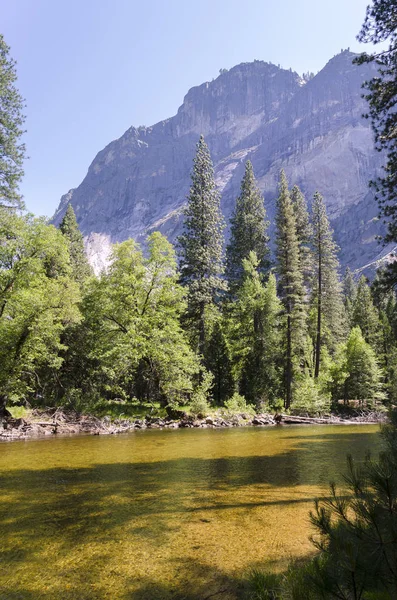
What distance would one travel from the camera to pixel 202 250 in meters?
33.5

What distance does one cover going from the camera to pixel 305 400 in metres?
29.4

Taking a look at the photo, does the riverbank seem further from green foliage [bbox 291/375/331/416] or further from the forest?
green foliage [bbox 291/375/331/416]

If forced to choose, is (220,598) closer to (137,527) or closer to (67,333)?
(137,527)

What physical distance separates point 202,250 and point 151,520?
28634mm

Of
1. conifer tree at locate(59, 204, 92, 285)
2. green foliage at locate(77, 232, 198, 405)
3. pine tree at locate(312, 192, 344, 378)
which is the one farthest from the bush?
conifer tree at locate(59, 204, 92, 285)

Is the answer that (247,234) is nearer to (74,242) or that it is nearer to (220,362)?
(220,362)

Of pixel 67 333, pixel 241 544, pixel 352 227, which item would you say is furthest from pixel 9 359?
pixel 352 227

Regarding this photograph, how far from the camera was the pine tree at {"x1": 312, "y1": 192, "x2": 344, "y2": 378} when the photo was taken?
3844 cm

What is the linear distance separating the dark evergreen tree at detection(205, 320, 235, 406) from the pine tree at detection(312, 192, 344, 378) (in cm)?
840

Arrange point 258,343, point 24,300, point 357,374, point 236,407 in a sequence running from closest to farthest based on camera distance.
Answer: point 24,300, point 236,407, point 258,343, point 357,374

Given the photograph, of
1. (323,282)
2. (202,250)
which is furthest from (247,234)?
(202,250)

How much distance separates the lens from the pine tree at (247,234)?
1768 inches

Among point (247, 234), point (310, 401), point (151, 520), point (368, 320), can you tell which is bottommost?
point (310, 401)

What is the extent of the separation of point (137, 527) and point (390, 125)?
12.6m
